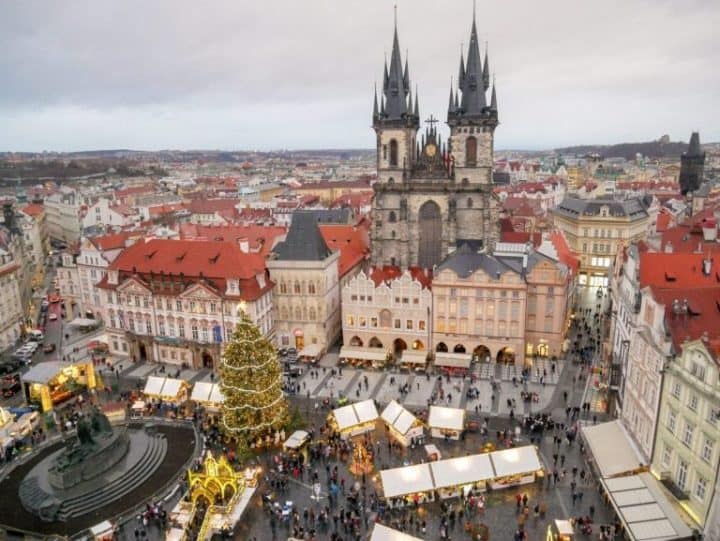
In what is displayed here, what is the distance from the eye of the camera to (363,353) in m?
62.8

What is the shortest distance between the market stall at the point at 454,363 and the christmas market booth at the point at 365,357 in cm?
579

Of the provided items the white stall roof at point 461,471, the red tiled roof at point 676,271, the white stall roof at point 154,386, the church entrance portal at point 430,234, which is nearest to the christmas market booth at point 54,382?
the white stall roof at point 154,386

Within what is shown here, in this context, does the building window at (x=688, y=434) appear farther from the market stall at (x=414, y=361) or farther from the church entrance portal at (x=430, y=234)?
the church entrance portal at (x=430, y=234)

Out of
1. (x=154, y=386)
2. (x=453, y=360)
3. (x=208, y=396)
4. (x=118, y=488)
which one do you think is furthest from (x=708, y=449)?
(x=154, y=386)

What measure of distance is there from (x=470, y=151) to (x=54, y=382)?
54.7m

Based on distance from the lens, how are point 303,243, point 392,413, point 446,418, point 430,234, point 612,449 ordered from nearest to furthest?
Result: point 612,449 → point 446,418 → point 392,413 → point 303,243 → point 430,234

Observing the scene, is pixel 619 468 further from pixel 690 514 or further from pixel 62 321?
pixel 62 321

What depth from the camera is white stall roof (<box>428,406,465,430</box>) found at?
4644 centimetres

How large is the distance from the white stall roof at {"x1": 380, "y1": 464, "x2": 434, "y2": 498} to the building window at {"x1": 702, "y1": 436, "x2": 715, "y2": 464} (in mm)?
16263

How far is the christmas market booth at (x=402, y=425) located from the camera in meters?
46.1

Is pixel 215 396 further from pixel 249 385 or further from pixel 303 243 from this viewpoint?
pixel 303 243

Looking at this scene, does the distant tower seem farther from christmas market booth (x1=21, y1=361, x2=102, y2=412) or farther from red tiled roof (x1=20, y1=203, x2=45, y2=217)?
red tiled roof (x1=20, y1=203, x2=45, y2=217)

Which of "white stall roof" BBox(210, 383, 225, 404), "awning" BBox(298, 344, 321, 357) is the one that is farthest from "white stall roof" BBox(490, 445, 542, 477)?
"awning" BBox(298, 344, 321, 357)

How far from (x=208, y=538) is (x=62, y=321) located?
56.4m
